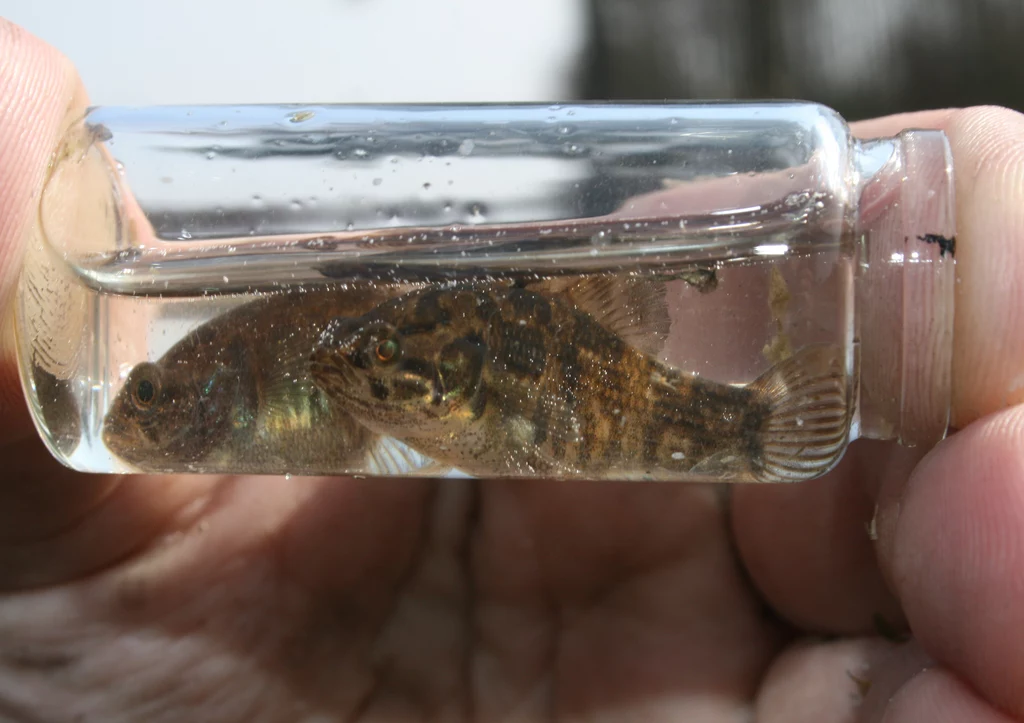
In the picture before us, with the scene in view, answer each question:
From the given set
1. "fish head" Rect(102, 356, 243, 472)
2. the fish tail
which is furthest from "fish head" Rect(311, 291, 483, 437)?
the fish tail

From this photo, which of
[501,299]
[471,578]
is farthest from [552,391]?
[471,578]

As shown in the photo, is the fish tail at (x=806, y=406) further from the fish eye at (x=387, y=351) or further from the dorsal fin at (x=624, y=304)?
the fish eye at (x=387, y=351)

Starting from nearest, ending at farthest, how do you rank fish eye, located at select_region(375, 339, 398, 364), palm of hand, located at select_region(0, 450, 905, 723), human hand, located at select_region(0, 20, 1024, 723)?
fish eye, located at select_region(375, 339, 398, 364) → human hand, located at select_region(0, 20, 1024, 723) → palm of hand, located at select_region(0, 450, 905, 723)

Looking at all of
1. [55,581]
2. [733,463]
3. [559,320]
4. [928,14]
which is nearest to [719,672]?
[733,463]

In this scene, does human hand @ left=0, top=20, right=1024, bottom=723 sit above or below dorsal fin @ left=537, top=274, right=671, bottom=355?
below

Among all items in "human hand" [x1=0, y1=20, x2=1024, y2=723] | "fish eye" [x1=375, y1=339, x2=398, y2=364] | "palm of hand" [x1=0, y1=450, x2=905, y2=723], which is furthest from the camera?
"palm of hand" [x1=0, y1=450, x2=905, y2=723]

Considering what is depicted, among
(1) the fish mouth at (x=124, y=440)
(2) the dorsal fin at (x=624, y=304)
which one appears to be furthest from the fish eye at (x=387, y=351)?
(1) the fish mouth at (x=124, y=440)

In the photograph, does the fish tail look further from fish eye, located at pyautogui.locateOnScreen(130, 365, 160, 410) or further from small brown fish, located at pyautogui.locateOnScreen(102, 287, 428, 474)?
fish eye, located at pyautogui.locateOnScreen(130, 365, 160, 410)
